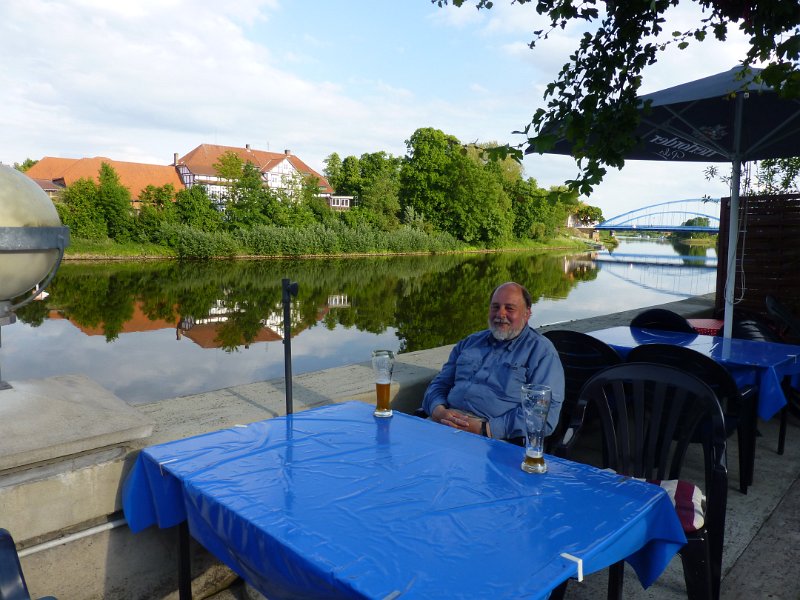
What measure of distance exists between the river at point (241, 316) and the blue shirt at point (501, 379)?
695 centimetres

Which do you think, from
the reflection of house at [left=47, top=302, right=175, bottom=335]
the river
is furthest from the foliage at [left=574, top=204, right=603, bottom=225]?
the reflection of house at [left=47, top=302, right=175, bottom=335]

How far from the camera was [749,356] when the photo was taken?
11.2 feet

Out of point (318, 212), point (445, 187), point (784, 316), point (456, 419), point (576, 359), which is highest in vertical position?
point (445, 187)

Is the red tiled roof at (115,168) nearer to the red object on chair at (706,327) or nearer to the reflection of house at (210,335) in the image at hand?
the reflection of house at (210,335)

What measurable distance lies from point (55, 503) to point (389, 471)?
1045 mm

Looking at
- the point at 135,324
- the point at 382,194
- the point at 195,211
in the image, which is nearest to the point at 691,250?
the point at 382,194

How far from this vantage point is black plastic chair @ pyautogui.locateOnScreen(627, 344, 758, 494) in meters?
2.91

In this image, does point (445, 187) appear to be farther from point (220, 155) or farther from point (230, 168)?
point (220, 155)

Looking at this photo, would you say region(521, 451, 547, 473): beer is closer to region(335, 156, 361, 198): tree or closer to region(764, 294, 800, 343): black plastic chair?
region(764, 294, 800, 343): black plastic chair

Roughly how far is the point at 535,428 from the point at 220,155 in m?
66.3

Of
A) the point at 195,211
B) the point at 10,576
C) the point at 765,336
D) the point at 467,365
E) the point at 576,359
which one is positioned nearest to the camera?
the point at 10,576

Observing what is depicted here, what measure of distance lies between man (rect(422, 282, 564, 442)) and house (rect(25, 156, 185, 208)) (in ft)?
206

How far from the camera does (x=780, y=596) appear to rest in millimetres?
2094

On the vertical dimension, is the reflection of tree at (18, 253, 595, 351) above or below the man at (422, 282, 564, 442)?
below
